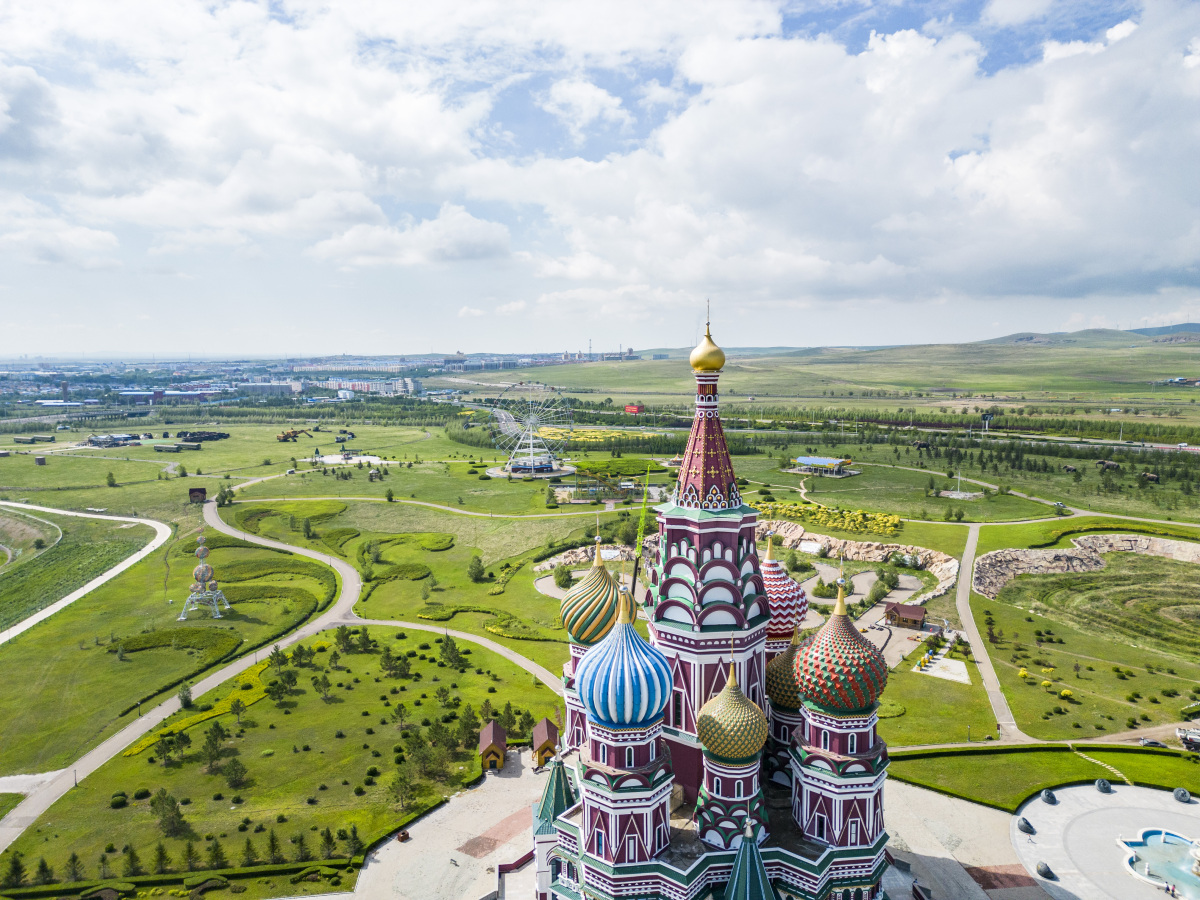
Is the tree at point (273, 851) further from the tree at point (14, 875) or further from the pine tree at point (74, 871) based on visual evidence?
the tree at point (14, 875)

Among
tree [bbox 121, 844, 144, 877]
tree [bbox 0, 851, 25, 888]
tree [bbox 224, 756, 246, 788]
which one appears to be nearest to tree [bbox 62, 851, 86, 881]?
tree [bbox 121, 844, 144, 877]

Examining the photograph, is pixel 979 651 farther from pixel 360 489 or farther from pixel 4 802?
pixel 360 489

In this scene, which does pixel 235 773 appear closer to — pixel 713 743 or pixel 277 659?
pixel 277 659

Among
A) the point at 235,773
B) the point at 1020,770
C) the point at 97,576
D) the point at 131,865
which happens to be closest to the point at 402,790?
the point at 235,773

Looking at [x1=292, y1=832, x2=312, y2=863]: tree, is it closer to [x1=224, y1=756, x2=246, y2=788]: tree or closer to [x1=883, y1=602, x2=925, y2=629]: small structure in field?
[x1=224, y1=756, x2=246, y2=788]: tree

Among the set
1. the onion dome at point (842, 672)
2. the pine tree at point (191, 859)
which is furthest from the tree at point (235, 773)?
the onion dome at point (842, 672)

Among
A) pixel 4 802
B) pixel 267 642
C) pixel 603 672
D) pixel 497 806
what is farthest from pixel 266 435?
pixel 603 672
